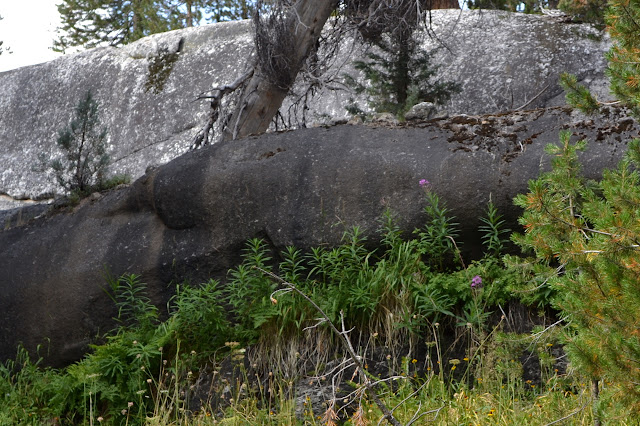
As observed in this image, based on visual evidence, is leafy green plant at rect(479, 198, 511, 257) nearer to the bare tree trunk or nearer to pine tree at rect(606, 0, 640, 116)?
pine tree at rect(606, 0, 640, 116)

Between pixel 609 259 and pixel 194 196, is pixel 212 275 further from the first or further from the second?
pixel 609 259

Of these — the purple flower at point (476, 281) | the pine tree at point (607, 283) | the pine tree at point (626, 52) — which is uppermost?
the pine tree at point (626, 52)

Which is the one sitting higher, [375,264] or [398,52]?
[398,52]

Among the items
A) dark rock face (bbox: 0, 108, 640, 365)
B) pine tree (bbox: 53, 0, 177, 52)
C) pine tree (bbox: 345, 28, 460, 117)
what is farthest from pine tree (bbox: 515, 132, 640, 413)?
pine tree (bbox: 53, 0, 177, 52)

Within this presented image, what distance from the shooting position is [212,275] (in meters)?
5.82

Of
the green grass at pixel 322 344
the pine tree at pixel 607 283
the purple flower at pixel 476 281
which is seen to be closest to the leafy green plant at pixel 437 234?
the green grass at pixel 322 344

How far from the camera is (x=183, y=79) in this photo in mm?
12344

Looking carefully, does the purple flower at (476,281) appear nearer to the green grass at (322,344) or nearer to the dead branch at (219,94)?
the green grass at (322,344)

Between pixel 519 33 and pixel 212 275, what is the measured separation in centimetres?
733

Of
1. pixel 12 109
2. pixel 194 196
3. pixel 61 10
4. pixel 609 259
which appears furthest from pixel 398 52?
pixel 61 10

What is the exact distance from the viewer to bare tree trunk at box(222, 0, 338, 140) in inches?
293

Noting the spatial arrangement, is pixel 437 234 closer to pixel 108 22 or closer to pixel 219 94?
pixel 219 94

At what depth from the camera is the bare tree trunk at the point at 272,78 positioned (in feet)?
24.4

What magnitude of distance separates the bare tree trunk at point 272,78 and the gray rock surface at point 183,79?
1837 millimetres
